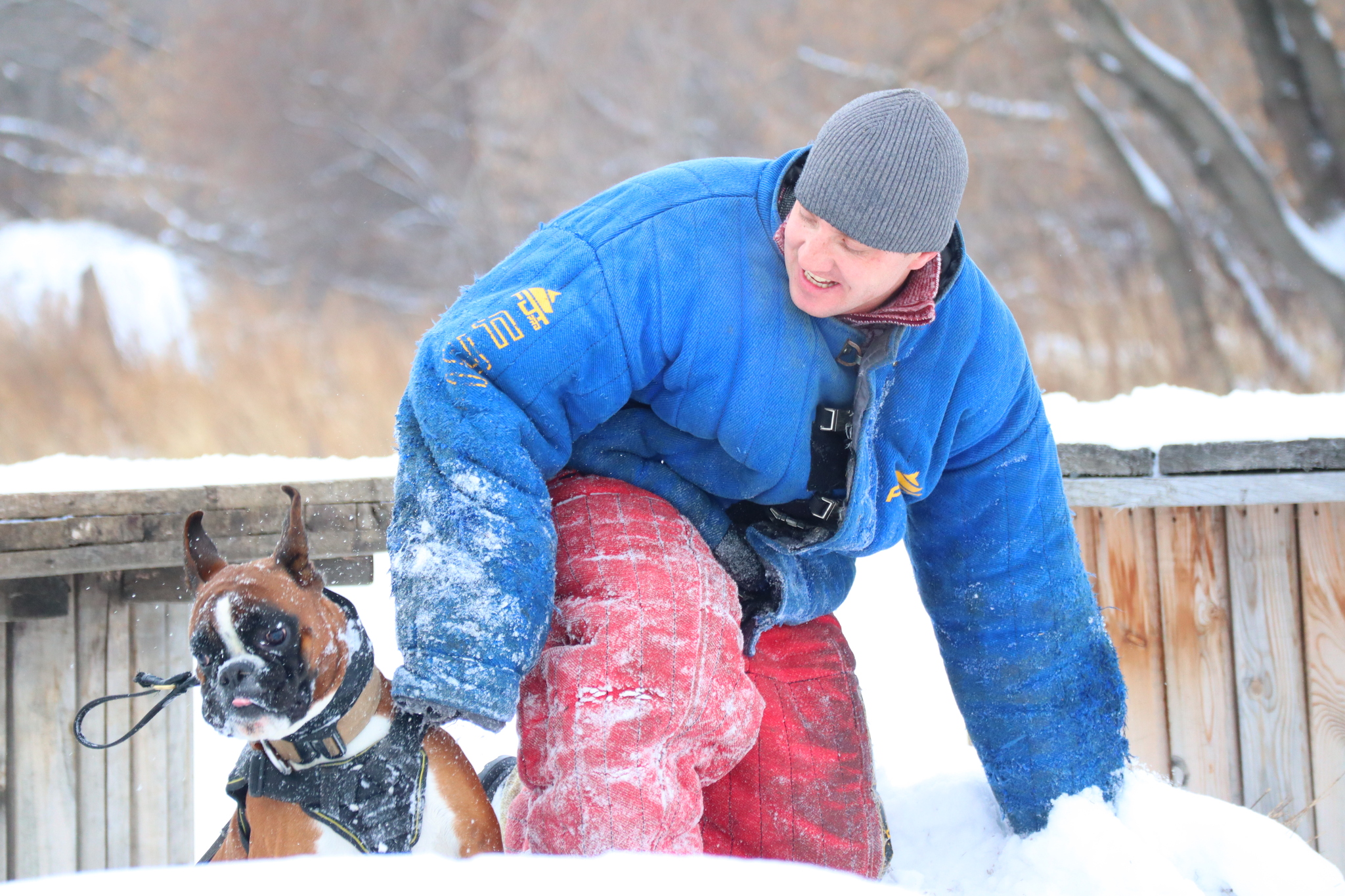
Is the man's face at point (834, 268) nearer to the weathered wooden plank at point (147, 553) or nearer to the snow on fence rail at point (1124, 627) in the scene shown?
the weathered wooden plank at point (147, 553)

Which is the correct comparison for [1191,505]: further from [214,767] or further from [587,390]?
[214,767]

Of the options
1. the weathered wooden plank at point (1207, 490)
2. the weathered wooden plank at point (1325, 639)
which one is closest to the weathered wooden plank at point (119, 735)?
the weathered wooden plank at point (1207, 490)

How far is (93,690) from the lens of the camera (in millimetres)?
2629

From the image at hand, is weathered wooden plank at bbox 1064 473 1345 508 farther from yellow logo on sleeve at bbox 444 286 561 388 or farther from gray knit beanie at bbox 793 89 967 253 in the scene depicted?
yellow logo on sleeve at bbox 444 286 561 388

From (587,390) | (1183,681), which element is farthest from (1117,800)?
(587,390)

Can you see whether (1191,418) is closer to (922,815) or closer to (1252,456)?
(1252,456)

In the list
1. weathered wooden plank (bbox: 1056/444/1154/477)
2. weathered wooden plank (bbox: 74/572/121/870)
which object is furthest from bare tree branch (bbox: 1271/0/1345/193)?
weathered wooden plank (bbox: 74/572/121/870)

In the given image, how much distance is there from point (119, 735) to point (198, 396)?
707 cm

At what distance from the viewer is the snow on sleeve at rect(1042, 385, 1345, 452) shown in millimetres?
2695

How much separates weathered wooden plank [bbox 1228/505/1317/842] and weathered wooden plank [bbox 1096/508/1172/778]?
0.18 m

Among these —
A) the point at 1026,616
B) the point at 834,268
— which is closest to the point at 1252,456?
the point at 1026,616

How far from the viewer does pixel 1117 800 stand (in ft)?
6.54

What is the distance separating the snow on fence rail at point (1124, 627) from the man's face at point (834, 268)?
1.33 meters

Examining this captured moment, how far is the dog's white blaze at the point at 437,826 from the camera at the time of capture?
5.08ft
